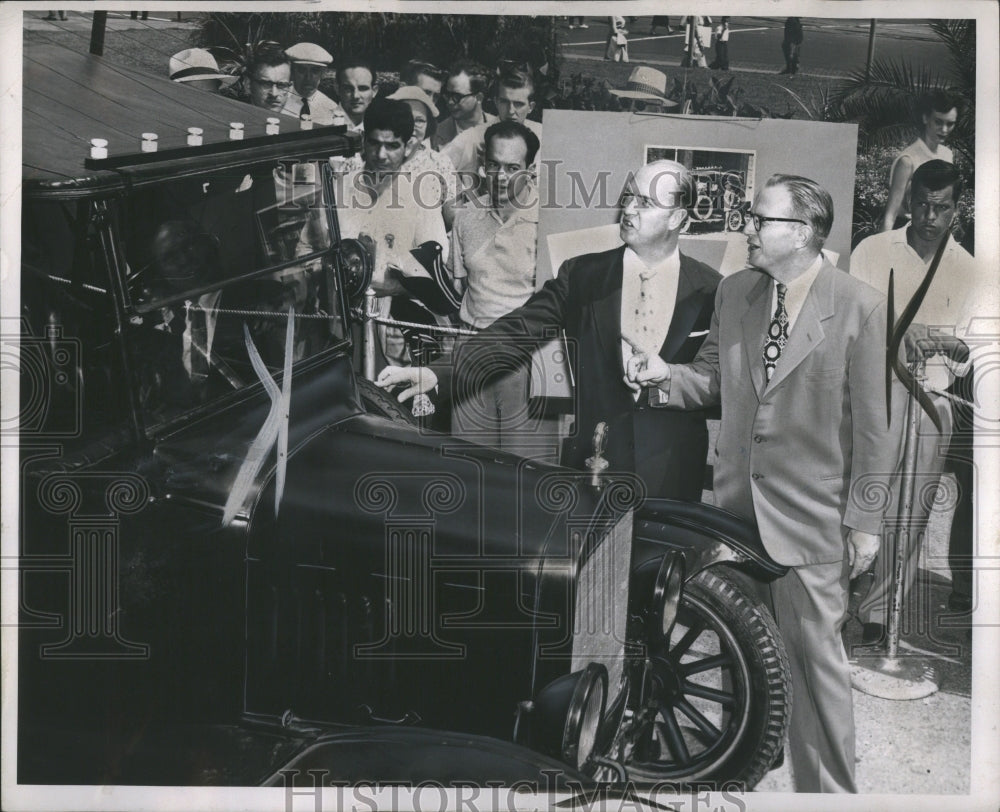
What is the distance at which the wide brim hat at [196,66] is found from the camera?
3.44m

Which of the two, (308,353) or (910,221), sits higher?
(910,221)

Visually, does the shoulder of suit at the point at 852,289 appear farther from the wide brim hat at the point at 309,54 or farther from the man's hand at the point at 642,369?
the wide brim hat at the point at 309,54

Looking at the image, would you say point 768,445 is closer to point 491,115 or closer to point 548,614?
point 548,614

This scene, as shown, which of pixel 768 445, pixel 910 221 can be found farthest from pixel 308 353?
pixel 910 221

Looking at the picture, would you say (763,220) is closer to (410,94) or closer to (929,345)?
(929,345)

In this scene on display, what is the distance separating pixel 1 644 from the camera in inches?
135

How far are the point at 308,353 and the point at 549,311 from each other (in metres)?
0.88

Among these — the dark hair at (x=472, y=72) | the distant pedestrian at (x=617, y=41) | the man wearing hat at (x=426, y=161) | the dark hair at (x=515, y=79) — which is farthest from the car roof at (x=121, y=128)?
the distant pedestrian at (x=617, y=41)

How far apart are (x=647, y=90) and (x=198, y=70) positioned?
5.36 feet

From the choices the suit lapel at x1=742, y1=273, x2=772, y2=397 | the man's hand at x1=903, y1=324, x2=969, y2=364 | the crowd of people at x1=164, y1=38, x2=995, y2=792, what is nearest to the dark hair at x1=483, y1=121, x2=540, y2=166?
the crowd of people at x1=164, y1=38, x2=995, y2=792

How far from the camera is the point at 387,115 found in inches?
135

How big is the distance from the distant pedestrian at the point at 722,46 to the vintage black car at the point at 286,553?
57.0 inches

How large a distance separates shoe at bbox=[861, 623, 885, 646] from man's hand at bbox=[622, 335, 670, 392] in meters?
1.17

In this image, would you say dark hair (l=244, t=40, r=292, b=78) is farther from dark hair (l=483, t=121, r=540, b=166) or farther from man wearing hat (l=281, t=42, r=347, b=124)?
dark hair (l=483, t=121, r=540, b=166)
